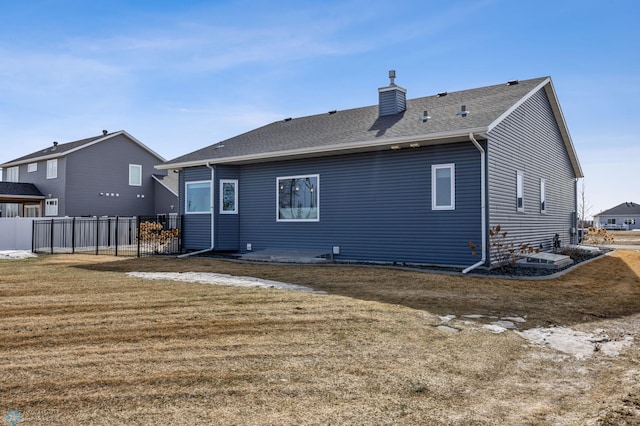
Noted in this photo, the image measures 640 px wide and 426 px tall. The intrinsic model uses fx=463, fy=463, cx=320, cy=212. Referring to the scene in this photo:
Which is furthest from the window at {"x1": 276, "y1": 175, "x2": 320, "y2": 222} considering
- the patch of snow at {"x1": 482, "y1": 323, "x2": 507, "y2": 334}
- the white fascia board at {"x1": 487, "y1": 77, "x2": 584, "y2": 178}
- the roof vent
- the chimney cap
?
the patch of snow at {"x1": 482, "y1": 323, "x2": 507, "y2": 334}

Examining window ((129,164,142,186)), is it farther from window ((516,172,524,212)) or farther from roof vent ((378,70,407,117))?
window ((516,172,524,212))

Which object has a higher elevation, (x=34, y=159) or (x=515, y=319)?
(x=34, y=159)

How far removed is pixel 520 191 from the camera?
13.0m

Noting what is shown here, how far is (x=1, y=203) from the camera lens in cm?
2989

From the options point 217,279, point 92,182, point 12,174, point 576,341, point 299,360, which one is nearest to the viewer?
point 299,360

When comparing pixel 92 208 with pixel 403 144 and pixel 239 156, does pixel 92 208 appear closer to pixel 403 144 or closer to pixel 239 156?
pixel 239 156

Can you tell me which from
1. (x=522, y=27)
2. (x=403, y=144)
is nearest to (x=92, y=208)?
(x=403, y=144)

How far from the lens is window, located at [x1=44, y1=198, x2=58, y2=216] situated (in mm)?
26859

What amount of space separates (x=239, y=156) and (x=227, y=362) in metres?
10.8

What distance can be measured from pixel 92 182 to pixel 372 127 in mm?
20591

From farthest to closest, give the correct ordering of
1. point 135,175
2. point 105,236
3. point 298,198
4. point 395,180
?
point 135,175 < point 105,236 < point 298,198 < point 395,180

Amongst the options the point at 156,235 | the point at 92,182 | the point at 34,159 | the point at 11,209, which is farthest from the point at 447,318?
the point at 11,209

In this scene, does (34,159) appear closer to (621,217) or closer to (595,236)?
(595,236)

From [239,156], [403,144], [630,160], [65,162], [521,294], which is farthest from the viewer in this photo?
[630,160]
